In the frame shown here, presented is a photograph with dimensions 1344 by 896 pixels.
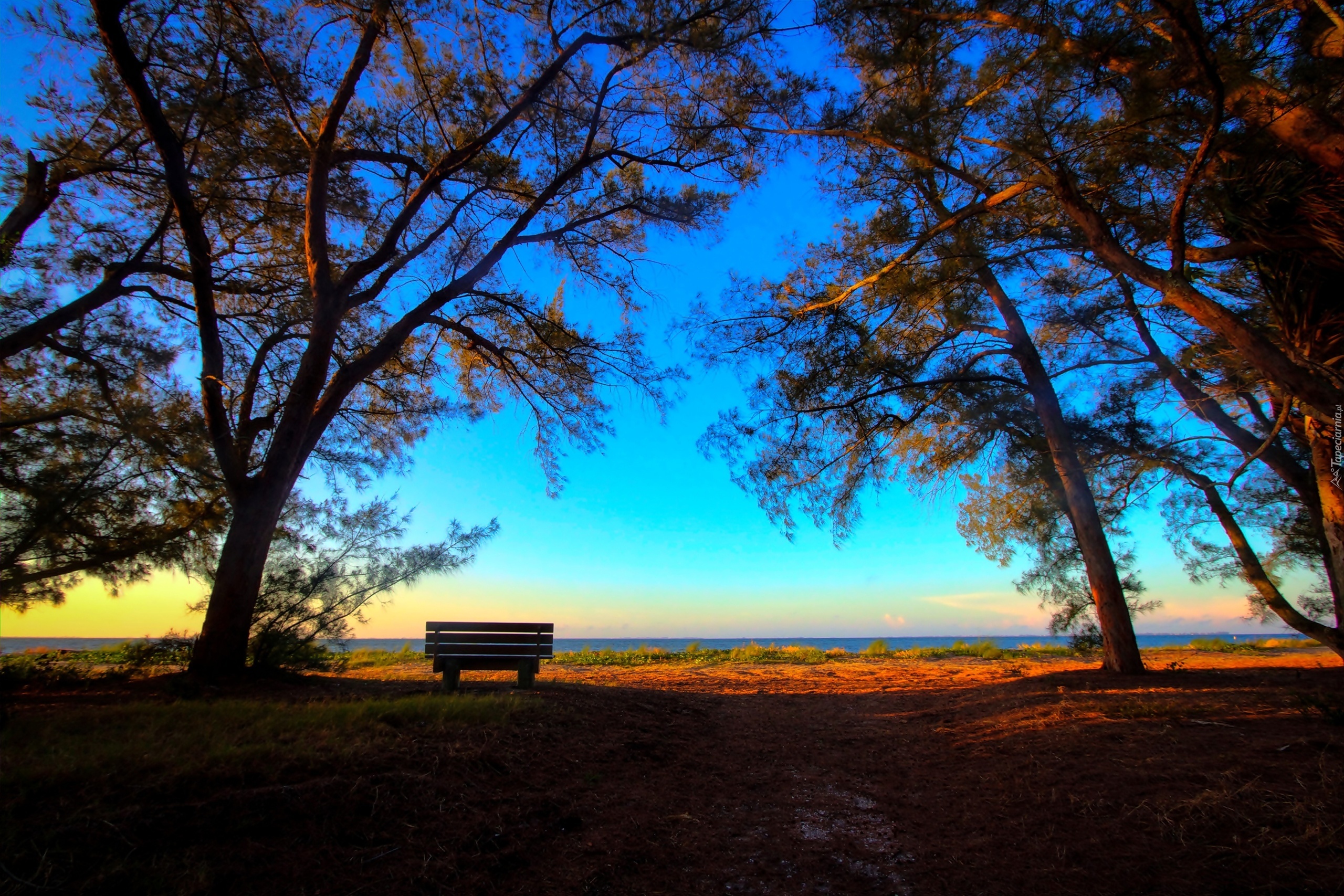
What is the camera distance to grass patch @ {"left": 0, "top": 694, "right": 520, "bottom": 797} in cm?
278

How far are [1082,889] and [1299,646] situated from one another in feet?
64.5

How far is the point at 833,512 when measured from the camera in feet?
24.6

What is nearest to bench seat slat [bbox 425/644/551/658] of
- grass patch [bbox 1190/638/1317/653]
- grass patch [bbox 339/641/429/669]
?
grass patch [bbox 339/641/429/669]

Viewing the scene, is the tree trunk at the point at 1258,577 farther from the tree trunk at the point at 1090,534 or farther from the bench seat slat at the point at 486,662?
the bench seat slat at the point at 486,662

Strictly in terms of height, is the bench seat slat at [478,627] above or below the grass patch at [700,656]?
above

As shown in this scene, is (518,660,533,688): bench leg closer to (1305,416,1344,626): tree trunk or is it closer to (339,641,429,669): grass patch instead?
(339,641,429,669): grass patch

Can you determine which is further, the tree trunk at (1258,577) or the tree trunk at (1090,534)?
the tree trunk at (1090,534)

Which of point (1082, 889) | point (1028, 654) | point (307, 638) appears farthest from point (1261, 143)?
point (1028, 654)

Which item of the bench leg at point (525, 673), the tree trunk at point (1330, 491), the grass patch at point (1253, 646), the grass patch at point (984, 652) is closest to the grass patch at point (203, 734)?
the bench leg at point (525, 673)

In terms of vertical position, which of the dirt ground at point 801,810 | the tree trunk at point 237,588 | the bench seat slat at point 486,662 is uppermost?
the tree trunk at point 237,588

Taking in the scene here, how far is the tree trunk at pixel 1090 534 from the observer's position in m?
7.41

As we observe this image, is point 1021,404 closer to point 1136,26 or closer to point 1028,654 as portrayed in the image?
point 1136,26

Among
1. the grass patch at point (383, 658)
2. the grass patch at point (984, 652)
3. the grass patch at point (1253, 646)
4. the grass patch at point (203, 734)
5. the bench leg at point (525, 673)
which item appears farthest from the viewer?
the grass patch at point (984, 652)

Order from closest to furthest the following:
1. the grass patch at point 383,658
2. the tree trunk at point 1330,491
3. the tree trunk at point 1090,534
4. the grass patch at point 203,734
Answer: the grass patch at point 203,734, the tree trunk at point 1330,491, the tree trunk at point 1090,534, the grass patch at point 383,658
